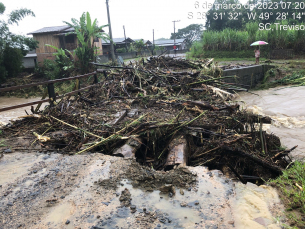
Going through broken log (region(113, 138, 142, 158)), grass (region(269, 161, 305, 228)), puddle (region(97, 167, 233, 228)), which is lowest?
grass (region(269, 161, 305, 228))

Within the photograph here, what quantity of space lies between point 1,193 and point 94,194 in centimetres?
92

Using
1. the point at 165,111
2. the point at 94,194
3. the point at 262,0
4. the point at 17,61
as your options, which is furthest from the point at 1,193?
the point at 262,0

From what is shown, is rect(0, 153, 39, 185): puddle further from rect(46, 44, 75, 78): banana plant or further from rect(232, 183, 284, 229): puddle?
rect(46, 44, 75, 78): banana plant

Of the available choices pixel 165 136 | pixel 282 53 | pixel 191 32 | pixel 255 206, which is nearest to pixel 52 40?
pixel 282 53

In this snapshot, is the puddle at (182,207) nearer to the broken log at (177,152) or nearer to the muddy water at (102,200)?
the muddy water at (102,200)

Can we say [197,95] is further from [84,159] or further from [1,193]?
[1,193]

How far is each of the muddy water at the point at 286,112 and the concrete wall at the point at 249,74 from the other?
1.14 m

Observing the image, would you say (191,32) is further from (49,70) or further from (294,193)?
(294,193)

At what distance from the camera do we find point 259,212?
2.09 m

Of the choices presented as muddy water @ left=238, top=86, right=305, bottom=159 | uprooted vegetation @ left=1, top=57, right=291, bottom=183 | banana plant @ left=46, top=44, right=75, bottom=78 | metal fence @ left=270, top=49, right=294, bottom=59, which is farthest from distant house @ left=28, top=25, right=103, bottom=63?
uprooted vegetation @ left=1, top=57, right=291, bottom=183

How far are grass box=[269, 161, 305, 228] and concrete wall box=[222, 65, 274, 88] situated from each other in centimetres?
900

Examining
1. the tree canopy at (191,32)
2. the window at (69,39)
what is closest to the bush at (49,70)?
the window at (69,39)

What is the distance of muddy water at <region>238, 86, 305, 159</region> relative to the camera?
17.4 ft

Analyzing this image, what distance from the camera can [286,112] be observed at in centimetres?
762
